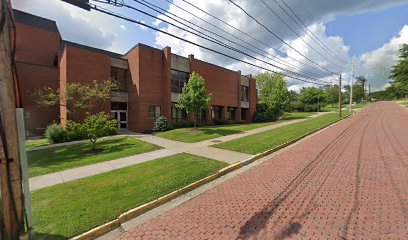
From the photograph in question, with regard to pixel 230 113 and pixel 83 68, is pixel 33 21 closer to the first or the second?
pixel 83 68

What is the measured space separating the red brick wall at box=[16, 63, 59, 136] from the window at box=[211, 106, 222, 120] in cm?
1856

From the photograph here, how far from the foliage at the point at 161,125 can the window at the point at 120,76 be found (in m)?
5.67

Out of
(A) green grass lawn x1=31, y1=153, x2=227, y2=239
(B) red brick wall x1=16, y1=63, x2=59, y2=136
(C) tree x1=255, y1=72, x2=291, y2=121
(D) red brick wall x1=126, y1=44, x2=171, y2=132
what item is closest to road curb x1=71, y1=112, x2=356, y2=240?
(A) green grass lawn x1=31, y1=153, x2=227, y2=239

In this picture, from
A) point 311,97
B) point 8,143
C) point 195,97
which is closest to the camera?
point 8,143

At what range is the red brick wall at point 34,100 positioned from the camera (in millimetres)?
22625

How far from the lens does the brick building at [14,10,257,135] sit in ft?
69.8

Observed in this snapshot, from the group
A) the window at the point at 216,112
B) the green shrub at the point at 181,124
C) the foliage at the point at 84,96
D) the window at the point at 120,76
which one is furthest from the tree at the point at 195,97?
the window at the point at 216,112

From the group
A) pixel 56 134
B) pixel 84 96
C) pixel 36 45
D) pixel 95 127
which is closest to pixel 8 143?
pixel 95 127

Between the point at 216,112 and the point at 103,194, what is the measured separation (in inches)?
1037

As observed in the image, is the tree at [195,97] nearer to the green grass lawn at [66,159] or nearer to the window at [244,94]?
the green grass lawn at [66,159]

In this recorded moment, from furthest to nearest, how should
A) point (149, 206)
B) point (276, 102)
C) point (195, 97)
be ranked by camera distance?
point (276, 102), point (195, 97), point (149, 206)

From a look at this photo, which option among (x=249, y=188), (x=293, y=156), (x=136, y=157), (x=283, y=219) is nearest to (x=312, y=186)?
A: (x=249, y=188)

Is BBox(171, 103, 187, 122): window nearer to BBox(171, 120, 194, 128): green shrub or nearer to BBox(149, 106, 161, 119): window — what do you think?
BBox(171, 120, 194, 128): green shrub

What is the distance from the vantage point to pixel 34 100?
907 inches
